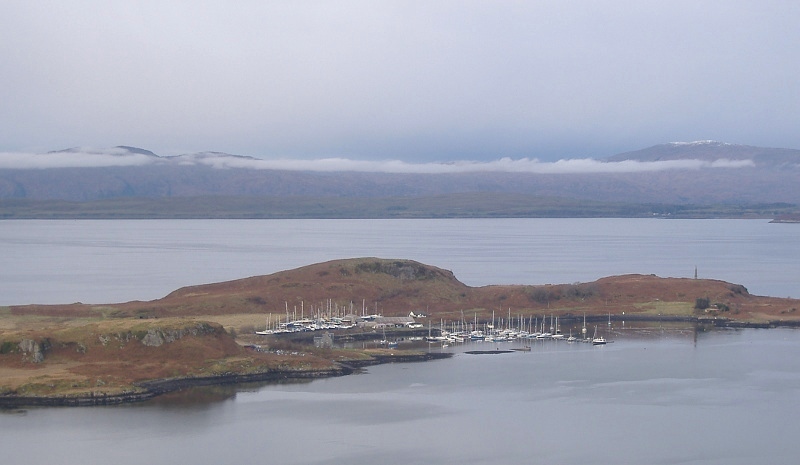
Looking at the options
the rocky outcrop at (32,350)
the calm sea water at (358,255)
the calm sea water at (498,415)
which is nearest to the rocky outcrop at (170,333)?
the calm sea water at (498,415)

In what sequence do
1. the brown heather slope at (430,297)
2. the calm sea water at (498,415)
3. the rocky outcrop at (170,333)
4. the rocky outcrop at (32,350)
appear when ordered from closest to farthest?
the calm sea water at (498,415), the rocky outcrop at (32,350), the rocky outcrop at (170,333), the brown heather slope at (430,297)

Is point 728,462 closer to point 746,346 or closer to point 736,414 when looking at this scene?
point 736,414

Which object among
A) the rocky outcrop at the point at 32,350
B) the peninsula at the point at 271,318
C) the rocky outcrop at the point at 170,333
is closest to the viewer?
the peninsula at the point at 271,318

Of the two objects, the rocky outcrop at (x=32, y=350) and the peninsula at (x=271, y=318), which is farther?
the rocky outcrop at (x=32, y=350)

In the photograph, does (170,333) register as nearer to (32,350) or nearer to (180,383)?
(180,383)

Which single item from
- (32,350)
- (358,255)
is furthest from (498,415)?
(358,255)

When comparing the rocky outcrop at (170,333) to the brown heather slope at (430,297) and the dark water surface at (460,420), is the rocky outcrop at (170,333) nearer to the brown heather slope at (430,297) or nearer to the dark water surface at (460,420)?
the dark water surface at (460,420)
